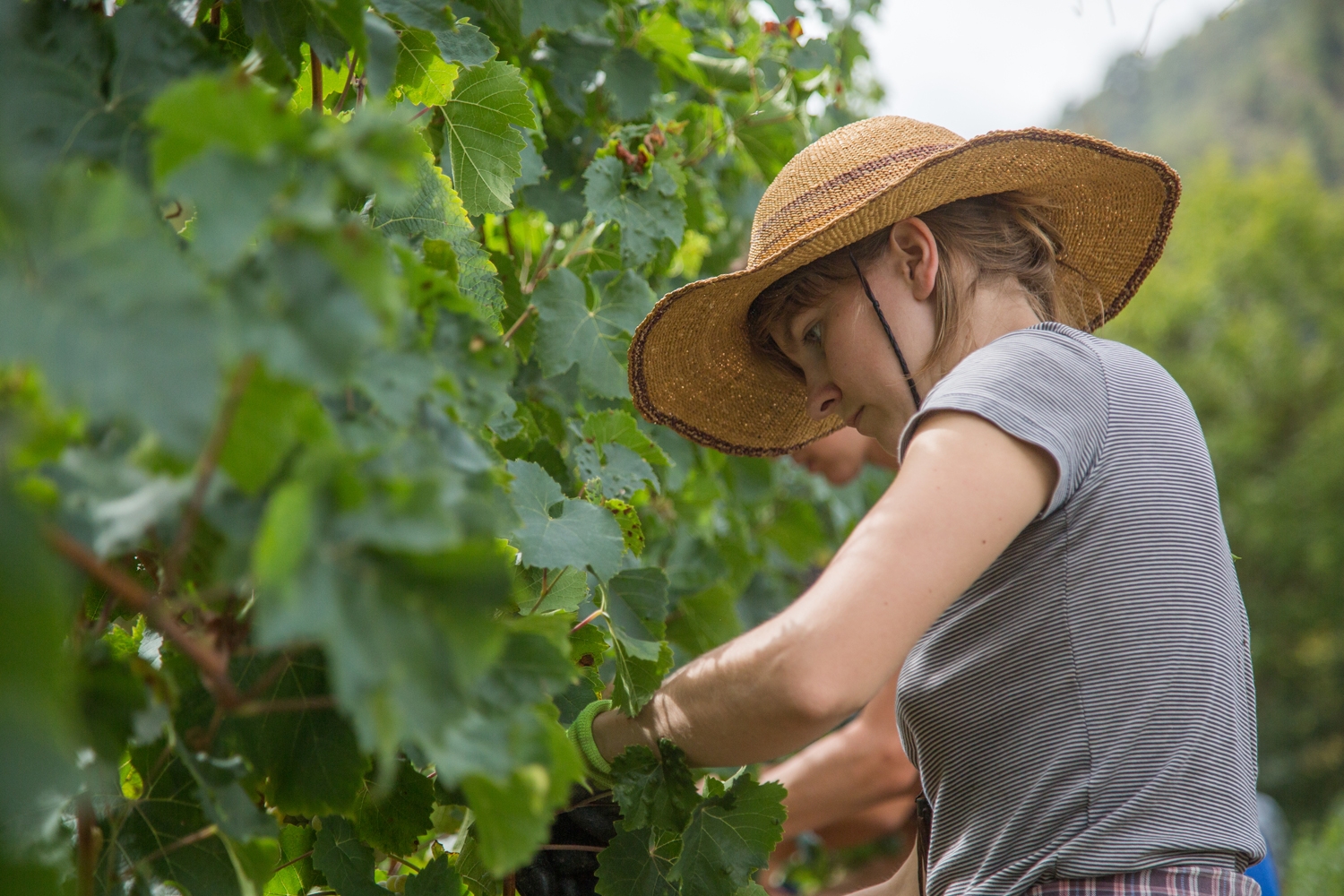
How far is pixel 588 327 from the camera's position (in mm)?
1920

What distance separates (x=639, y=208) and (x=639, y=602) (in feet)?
2.47

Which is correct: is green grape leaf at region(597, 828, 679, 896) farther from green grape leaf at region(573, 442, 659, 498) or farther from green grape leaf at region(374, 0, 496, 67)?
green grape leaf at region(374, 0, 496, 67)

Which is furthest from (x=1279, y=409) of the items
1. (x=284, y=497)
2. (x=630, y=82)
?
(x=284, y=497)

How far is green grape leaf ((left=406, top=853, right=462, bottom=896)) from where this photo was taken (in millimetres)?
1271

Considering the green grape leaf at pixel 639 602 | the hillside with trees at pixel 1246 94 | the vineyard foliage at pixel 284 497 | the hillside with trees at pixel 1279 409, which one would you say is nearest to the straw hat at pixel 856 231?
the vineyard foliage at pixel 284 497

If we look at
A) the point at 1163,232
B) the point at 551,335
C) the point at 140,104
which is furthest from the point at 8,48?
the point at 1163,232

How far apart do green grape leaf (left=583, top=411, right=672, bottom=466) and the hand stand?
1571 millimetres

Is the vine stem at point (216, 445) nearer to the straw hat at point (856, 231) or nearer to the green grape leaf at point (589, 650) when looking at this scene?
the green grape leaf at point (589, 650)

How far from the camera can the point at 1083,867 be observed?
1285 millimetres

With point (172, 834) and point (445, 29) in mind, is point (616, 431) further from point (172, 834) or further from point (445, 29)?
point (172, 834)

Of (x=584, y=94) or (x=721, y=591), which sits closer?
(x=584, y=94)

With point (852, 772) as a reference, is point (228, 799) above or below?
above

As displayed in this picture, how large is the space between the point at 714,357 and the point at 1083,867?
42.8 inches

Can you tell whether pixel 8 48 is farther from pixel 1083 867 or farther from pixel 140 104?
pixel 1083 867
